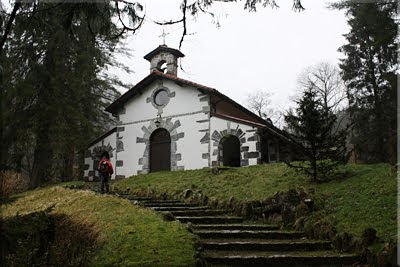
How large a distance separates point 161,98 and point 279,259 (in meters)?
13.0

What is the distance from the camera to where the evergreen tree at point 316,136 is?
9289 mm

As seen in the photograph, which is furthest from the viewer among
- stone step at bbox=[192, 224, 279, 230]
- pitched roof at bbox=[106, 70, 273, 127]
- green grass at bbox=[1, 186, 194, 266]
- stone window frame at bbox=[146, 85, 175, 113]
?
stone window frame at bbox=[146, 85, 175, 113]

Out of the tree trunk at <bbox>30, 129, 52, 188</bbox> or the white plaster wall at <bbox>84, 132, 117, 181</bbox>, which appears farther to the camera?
the white plaster wall at <bbox>84, 132, 117, 181</bbox>

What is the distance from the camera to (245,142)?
48.7 ft

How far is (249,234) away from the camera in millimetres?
6855

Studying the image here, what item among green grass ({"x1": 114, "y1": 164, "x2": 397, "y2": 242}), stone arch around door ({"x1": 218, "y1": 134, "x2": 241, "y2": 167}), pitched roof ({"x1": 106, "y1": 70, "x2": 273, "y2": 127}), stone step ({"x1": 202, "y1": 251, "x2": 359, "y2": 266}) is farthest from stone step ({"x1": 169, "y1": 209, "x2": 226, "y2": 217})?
stone arch around door ({"x1": 218, "y1": 134, "x2": 241, "y2": 167})

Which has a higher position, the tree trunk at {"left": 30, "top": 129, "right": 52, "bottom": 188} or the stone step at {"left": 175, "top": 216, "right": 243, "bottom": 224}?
the tree trunk at {"left": 30, "top": 129, "right": 52, "bottom": 188}

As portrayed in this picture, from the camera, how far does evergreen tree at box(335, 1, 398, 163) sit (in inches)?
699

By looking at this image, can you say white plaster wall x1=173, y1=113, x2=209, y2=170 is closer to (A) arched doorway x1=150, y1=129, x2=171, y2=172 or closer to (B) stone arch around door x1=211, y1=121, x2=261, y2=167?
(B) stone arch around door x1=211, y1=121, x2=261, y2=167

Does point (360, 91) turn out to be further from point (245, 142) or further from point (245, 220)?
point (245, 220)

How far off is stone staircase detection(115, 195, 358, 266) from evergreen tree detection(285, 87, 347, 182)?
8.74ft

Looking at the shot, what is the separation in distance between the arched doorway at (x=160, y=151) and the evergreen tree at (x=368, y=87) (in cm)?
920

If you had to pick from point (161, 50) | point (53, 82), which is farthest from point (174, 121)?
point (53, 82)

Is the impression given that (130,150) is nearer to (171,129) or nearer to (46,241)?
(171,129)
